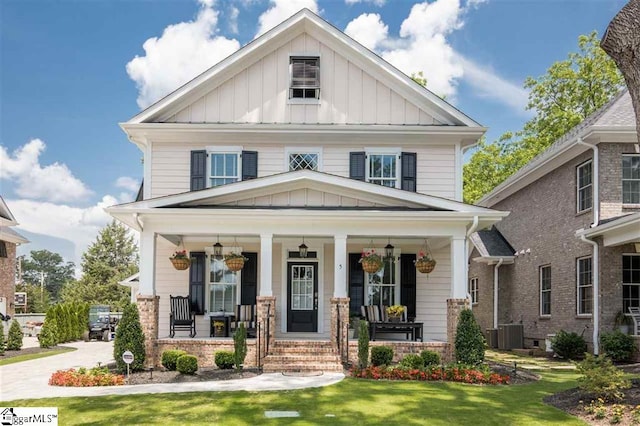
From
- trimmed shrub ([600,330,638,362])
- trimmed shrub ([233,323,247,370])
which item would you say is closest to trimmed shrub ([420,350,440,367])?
trimmed shrub ([233,323,247,370])

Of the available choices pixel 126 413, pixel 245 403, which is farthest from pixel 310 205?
pixel 126 413

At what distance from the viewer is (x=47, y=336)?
21.8 m

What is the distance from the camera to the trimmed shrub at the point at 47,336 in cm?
2170

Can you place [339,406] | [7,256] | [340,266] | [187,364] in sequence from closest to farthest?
[339,406] → [187,364] → [340,266] → [7,256]

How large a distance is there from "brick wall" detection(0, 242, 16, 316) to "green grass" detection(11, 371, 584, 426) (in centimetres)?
1914

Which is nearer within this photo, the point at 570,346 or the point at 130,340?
the point at 130,340

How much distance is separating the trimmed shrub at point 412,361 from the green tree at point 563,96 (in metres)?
22.3

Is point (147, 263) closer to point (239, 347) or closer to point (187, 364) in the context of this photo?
point (187, 364)

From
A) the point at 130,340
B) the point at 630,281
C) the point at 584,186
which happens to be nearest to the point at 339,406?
the point at 130,340

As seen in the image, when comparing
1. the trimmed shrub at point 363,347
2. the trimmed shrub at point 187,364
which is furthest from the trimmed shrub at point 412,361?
the trimmed shrub at point 187,364

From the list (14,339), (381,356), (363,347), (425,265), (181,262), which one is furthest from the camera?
(14,339)

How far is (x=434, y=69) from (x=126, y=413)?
93.3ft

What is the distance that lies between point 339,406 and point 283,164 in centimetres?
841

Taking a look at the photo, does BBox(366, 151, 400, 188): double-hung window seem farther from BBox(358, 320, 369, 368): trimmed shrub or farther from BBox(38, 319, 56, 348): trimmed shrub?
BBox(38, 319, 56, 348): trimmed shrub
